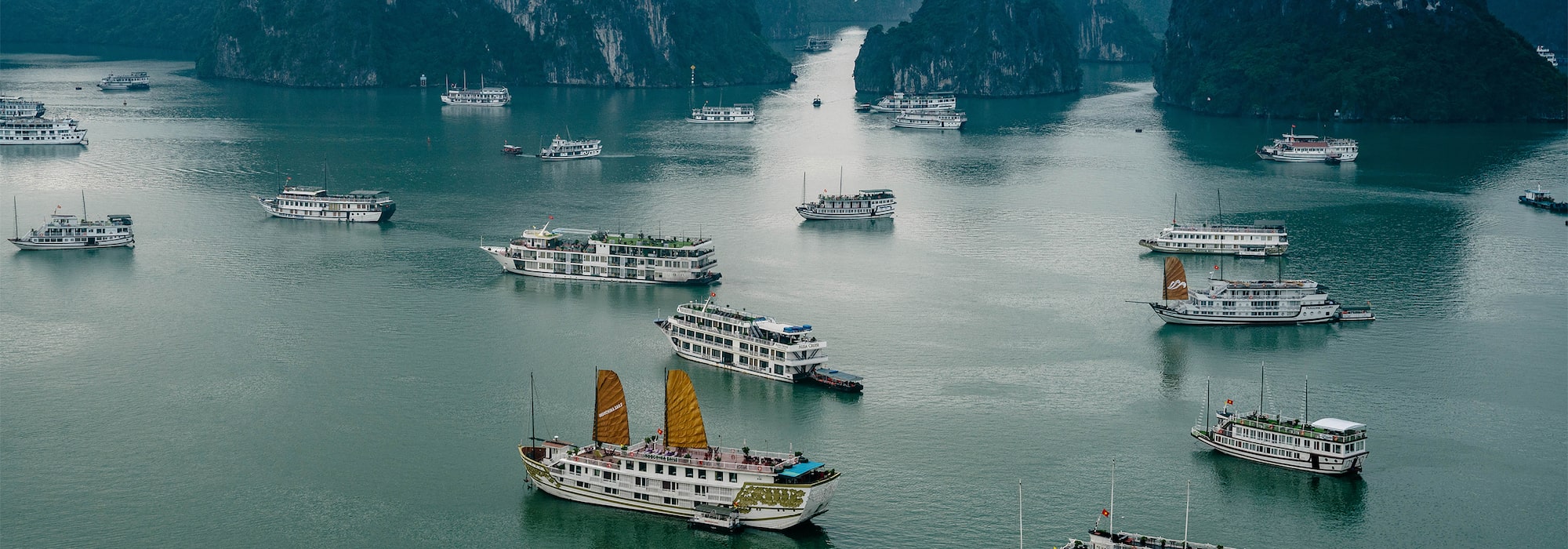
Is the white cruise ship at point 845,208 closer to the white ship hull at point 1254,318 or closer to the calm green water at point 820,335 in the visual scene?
the calm green water at point 820,335

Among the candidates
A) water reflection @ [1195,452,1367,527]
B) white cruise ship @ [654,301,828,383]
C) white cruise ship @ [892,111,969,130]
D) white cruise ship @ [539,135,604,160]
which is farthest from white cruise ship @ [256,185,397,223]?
white cruise ship @ [892,111,969,130]

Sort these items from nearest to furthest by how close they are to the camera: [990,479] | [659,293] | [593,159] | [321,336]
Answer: [990,479] < [321,336] < [659,293] < [593,159]

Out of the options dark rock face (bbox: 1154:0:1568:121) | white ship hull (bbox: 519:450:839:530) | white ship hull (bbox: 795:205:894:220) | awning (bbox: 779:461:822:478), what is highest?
dark rock face (bbox: 1154:0:1568:121)

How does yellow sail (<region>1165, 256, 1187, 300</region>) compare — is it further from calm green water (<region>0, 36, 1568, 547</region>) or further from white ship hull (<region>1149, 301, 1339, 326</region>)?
calm green water (<region>0, 36, 1568, 547</region>)

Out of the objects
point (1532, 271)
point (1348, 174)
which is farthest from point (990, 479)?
point (1348, 174)

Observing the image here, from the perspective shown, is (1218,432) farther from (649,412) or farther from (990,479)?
(649,412)

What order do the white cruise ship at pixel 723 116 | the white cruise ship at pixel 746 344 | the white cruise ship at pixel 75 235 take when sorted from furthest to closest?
the white cruise ship at pixel 723 116, the white cruise ship at pixel 75 235, the white cruise ship at pixel 746 344

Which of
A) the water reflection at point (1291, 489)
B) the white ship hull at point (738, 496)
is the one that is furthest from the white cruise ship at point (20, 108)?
the water reflection at point (1291, 489)
